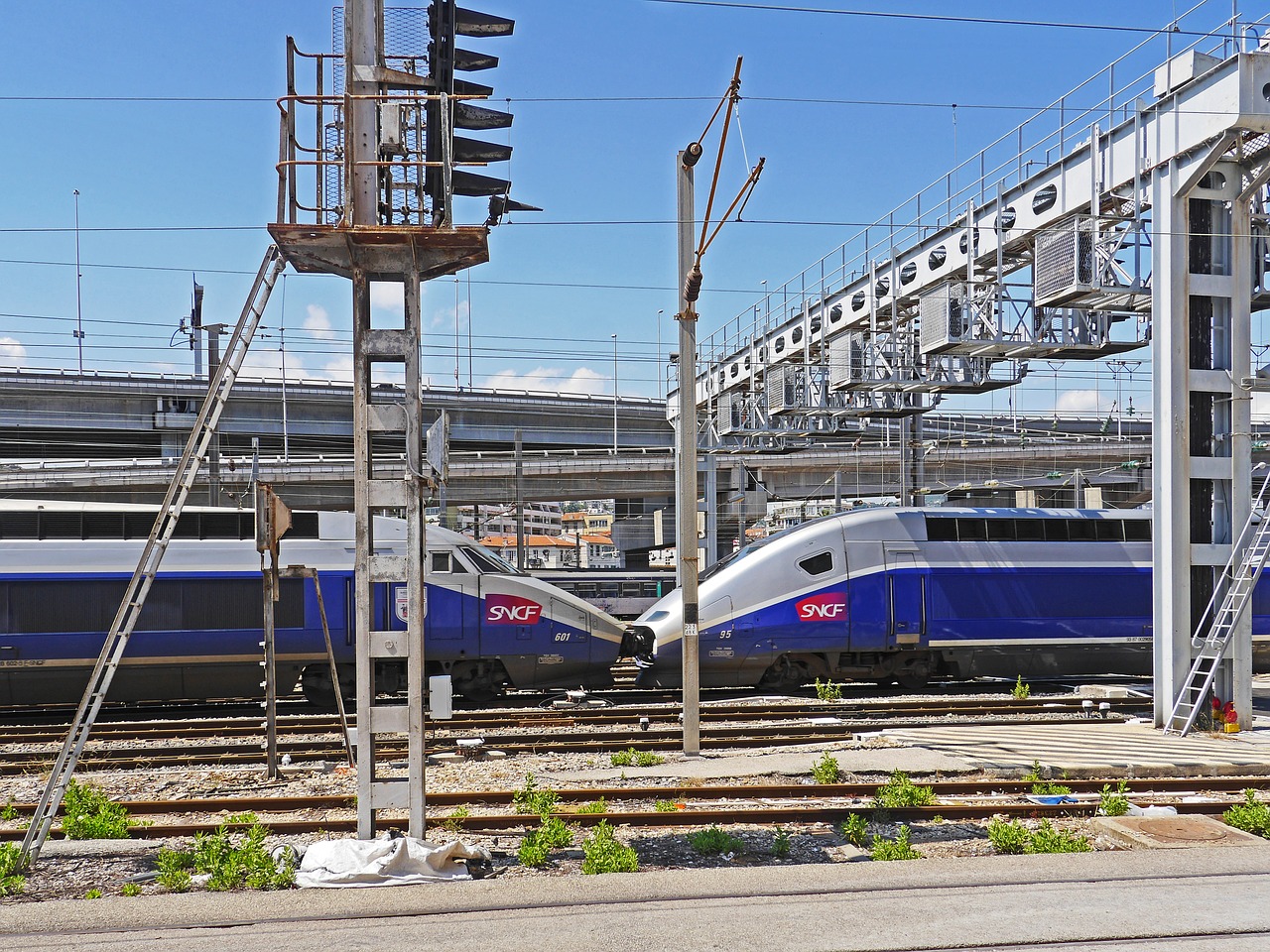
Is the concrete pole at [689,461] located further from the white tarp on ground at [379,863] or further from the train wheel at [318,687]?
the train wheel at [318,687]

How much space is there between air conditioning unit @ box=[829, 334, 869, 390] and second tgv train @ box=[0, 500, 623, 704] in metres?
7.59

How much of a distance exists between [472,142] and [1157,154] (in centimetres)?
888

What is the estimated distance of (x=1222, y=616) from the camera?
1350cm

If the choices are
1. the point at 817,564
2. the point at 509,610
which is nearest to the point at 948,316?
the point at 817,564

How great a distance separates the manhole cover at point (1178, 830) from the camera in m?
8.88

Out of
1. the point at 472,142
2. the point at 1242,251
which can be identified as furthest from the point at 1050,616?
the point at 472,142

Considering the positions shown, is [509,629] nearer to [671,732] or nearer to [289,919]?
[671,732]

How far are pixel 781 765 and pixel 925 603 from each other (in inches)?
A: 271

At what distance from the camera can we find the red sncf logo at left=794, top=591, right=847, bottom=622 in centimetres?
1769

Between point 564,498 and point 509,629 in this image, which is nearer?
point 509,629

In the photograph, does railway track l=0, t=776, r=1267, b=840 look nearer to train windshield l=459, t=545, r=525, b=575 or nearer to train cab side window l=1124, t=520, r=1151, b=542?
train windshield l=459, t=545, r=525, b=575

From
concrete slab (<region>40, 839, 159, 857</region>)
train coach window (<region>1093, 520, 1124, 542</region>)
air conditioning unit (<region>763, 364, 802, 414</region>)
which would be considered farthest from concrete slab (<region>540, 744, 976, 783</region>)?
air conditioning unit (<region>763, 364, 802, 414</region>)

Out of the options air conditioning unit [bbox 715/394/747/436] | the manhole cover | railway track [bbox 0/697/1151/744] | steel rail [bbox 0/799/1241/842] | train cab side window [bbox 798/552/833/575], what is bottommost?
railway track [bbox 0/697/1151/744]

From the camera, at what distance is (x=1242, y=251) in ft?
45.8
